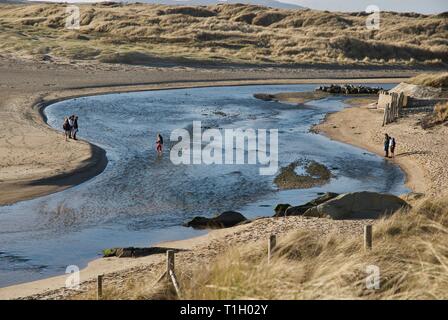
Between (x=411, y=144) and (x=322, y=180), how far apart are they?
7.74 m

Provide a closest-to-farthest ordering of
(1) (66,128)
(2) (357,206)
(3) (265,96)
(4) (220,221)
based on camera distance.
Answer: (2) (357,206) → (4) (220,221) → (1) (66,128) → (3) (265,96)

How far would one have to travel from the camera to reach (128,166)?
2592 cm

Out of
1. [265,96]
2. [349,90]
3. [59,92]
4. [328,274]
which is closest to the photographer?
[328,274]

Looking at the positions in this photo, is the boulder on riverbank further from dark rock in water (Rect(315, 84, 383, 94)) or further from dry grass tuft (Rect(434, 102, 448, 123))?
dark rock in water (Rect(315, 84, 383, 94))

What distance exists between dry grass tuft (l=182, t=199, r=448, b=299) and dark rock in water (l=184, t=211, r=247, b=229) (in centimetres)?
642

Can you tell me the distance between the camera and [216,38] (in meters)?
80.2

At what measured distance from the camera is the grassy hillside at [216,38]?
2532 inches

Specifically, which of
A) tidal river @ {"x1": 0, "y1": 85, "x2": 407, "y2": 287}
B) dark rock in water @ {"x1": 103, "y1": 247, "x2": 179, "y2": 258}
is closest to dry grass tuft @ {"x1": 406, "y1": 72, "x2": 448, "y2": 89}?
tidal river @ {"x1": 0, "y1": 85, "x2": 407, "y2": 287}

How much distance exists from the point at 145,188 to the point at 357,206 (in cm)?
737

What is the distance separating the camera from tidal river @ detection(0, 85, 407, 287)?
16750mm

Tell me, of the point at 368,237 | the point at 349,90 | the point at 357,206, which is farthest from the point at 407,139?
the point at 349,90

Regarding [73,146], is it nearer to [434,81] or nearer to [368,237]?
[368,237]

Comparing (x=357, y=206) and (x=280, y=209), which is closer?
(x=357, y=206)
